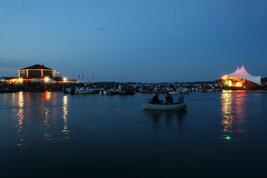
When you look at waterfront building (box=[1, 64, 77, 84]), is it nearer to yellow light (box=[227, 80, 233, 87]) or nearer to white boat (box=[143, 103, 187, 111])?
yellow light (box=[227, 80, 233, 87])

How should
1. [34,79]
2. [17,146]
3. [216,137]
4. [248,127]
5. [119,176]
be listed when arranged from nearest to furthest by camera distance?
[119,176] → [17,146] → [216,137] → [248,127] → [34,79]

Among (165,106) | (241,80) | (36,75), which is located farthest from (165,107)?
(241,80)

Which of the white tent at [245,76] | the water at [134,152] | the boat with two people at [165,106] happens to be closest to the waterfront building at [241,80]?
the white tent at [245,76]

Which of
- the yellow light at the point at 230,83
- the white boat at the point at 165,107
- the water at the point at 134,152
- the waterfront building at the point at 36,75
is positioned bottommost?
the water at the point at 134,152

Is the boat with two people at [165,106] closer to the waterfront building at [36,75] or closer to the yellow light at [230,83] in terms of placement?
the waterfront building at [36,75]

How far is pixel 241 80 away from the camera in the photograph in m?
157

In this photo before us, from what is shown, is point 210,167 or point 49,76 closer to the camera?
point 210,167

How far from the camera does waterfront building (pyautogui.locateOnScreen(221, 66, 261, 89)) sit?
150 meters

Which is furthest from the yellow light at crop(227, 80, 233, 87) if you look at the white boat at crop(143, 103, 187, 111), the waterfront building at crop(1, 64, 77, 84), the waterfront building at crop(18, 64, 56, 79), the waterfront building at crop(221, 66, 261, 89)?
the white boat at crop(143, 103, 187, 111)

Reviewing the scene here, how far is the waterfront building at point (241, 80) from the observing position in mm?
150500

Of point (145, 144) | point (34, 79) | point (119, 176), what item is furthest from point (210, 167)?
point (34, 79)

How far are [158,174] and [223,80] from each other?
526 ft

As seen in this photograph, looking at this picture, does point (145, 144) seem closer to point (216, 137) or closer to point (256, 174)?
point (216, 137)

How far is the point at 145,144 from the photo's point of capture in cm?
1625
